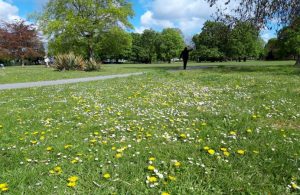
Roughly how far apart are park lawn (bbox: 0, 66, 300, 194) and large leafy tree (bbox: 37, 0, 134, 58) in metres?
34.1

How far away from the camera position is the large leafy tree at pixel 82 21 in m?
39.4

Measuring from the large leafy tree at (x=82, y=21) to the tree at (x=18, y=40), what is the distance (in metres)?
14.5

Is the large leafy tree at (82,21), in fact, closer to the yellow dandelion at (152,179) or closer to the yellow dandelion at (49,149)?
the yellow dandelion at (49,149)

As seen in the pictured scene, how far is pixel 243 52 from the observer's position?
8762cm

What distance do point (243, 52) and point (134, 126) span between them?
88597 mm

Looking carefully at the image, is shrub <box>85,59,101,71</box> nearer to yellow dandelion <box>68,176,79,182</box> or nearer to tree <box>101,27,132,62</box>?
tree <box>101,27,132,62</box>

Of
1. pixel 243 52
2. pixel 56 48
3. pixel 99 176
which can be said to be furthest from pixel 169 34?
pixel 99 176

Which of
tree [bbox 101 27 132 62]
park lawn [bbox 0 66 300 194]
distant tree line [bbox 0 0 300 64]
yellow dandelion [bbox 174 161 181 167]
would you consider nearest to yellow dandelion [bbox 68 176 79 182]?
park lawn [bbox 0 66 300 194]

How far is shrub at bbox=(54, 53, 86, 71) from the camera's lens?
2928 cm

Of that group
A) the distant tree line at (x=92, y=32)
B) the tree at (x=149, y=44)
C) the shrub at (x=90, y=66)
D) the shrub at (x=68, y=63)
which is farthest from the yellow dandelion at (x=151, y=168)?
the tree at (x=149, y=44)

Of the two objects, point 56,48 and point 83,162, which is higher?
point 56,48

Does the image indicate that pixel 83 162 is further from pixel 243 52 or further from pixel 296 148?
pixel 243 52

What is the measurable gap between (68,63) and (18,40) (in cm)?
3167

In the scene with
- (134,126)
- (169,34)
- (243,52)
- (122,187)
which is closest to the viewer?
(122,187)
